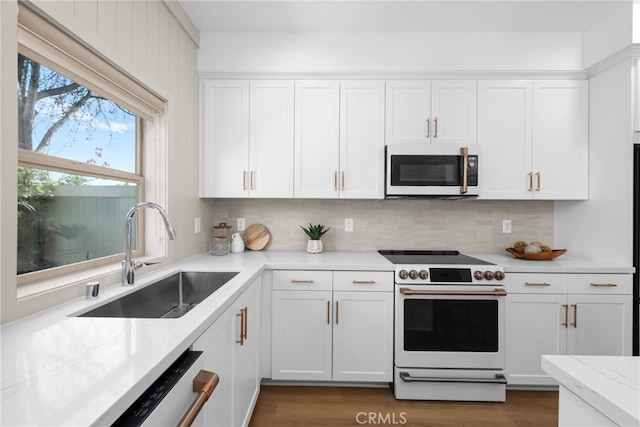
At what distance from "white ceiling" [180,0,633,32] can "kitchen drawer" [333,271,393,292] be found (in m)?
1.83

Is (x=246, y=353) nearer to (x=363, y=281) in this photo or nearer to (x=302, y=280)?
(x=302, y=280)

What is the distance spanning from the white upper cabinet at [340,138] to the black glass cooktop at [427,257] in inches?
20.5

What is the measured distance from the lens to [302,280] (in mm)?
2301

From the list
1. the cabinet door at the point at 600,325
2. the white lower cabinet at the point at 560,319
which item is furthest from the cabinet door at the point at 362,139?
the cabinet door at the point at 600,325

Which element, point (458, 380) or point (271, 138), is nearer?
point (458, 380)

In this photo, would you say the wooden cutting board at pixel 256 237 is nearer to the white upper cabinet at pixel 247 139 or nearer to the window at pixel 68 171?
the white upper cabinet at pixel 247 139

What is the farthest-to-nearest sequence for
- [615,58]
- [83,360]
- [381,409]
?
[615,58]
[381,409]
[83,360]

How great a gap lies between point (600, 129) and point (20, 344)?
346 cm

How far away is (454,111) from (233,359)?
235cm

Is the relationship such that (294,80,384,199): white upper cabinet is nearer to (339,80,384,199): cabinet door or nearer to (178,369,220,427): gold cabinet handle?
(339,80,384,199): cabinet door

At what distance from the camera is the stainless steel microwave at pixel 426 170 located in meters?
Answer: 2.53

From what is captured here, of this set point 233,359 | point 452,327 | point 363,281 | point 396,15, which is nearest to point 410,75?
point 396,15

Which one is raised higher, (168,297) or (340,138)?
(340,138)

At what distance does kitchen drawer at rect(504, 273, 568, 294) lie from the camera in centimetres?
227
